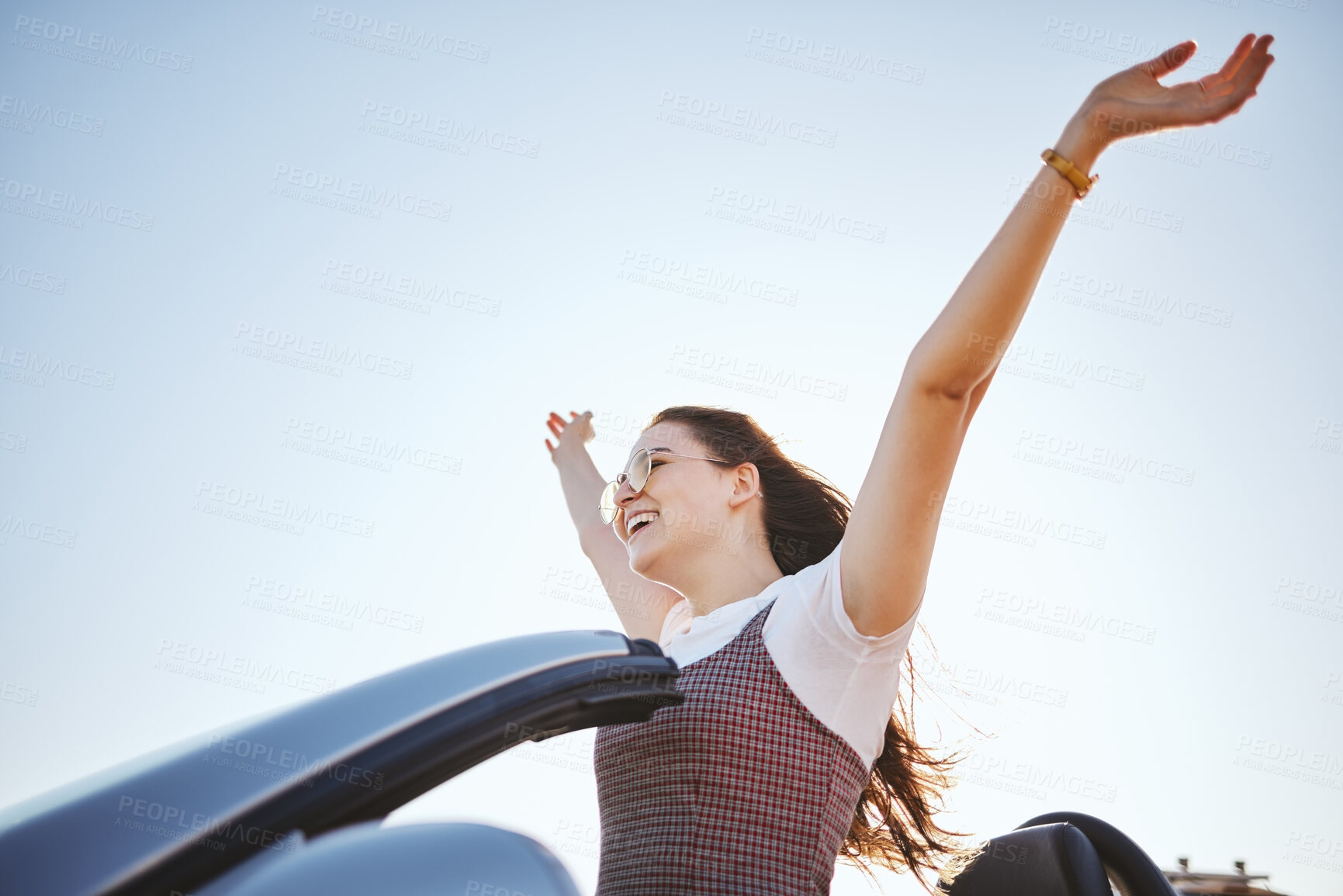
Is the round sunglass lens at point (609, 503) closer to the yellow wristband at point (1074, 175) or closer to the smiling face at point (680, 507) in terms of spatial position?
the smiling face at point (680, 507)

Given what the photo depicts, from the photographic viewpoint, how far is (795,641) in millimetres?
1757

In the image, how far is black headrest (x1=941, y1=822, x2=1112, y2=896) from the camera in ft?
4.71

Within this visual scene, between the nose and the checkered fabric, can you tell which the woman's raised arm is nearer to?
the checkered fabric

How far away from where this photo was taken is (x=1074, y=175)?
1.42 metres

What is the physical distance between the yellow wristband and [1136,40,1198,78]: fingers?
0.65ft

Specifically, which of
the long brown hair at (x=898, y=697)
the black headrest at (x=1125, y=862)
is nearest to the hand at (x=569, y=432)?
the long brown hair at (x=898, y=697)

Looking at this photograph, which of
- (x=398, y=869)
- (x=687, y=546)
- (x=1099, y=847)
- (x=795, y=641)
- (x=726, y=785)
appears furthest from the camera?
(x=687, y=546)

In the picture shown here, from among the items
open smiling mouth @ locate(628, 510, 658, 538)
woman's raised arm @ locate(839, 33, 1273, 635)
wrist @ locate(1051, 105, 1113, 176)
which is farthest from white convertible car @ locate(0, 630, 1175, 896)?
open smiling mouth @ locate(628, 510, 658, 538)

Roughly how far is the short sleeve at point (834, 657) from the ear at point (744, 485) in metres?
0.72

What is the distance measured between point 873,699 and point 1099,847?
46 cm

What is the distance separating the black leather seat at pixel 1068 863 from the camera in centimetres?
143

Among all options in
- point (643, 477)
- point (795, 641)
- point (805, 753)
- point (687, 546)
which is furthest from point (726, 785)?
point (643, 477)

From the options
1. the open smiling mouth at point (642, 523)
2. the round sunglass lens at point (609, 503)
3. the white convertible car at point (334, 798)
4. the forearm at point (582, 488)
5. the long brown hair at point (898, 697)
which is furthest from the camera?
the forearm at point (582, 488)

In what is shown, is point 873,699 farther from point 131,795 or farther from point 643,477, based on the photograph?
point 131,795
